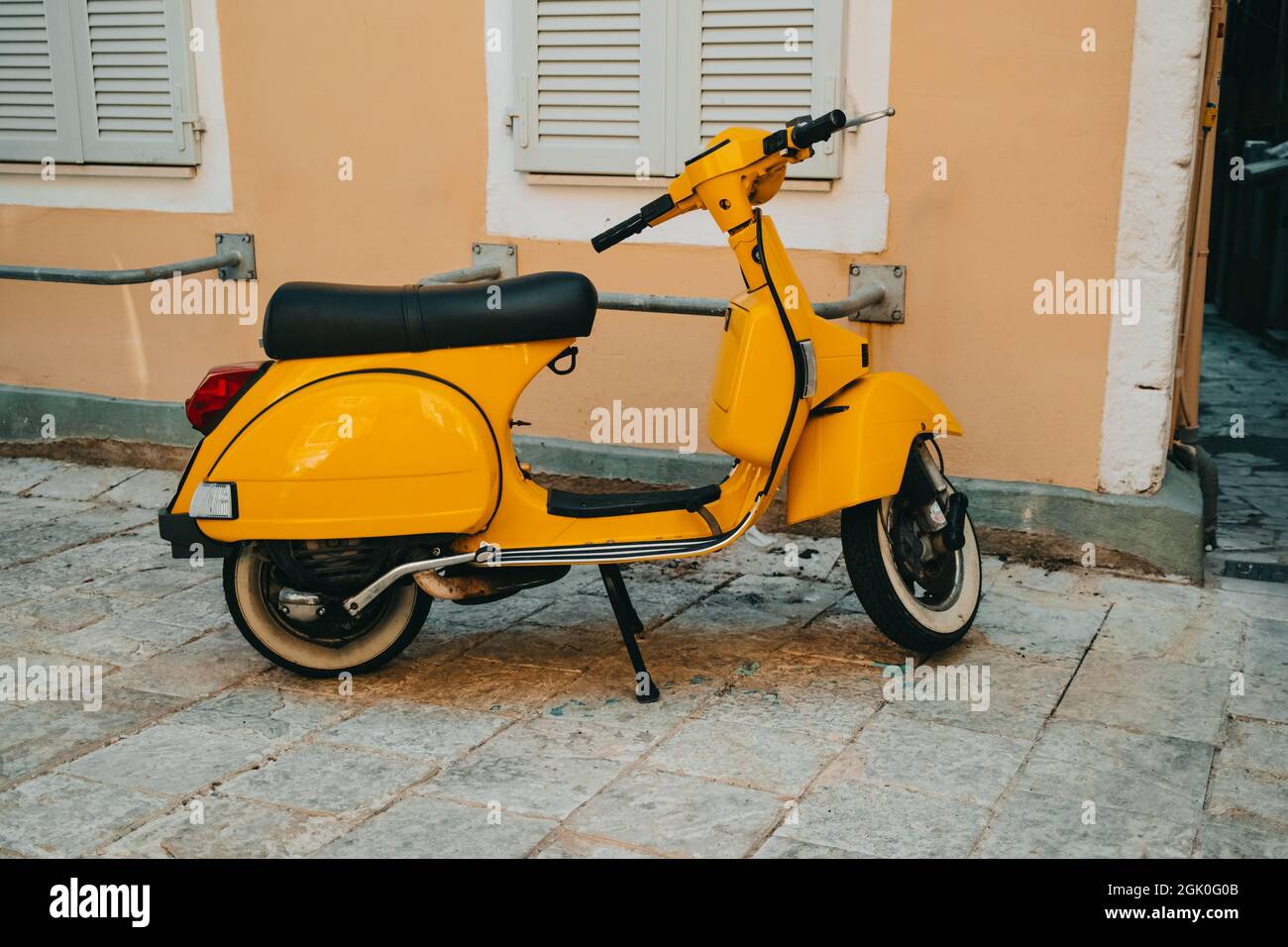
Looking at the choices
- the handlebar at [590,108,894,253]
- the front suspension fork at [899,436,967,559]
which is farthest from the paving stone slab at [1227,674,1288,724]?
the handlebar at [590,108,894,253]

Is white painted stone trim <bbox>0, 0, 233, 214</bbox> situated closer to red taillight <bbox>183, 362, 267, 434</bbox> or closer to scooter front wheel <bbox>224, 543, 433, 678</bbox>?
red taillight <bbox>183, 362, 267, 434</bbox>

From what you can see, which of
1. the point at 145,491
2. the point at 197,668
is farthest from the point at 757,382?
the point at 145,491

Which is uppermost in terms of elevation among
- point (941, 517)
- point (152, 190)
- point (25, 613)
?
point (152, 190)

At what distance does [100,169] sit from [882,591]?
4.86 metres

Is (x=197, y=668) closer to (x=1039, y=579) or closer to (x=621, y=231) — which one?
(x=621, y=231)

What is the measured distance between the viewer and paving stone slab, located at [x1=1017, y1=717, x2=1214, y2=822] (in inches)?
140

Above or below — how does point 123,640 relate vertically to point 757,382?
below

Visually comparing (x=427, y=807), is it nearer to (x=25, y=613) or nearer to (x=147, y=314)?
(x=25, y=613)

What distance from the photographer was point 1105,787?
3.64 metres

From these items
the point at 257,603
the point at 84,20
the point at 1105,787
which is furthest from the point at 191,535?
the point at 84,20

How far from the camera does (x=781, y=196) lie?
5777 millimetres

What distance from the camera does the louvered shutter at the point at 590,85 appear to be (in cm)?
587

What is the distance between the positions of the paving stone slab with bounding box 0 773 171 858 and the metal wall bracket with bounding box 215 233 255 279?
354cm

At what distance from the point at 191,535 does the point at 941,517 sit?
2.35m
